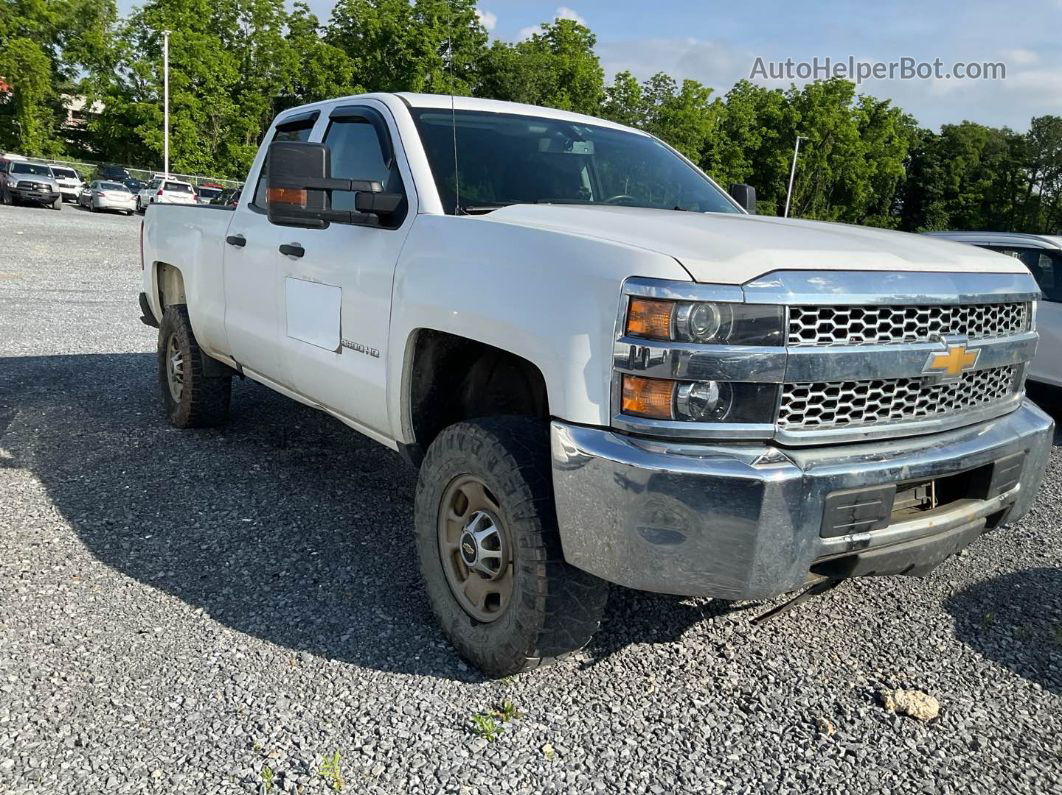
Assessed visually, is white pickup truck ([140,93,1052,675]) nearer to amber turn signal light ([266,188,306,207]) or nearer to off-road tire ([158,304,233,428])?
amber turn signal light ([266,188,306,207])

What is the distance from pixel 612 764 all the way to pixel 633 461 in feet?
2.98

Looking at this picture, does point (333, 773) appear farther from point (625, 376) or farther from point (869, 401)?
point (869, 401)

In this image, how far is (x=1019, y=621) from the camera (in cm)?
353

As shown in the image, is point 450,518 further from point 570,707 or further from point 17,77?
point 17,77

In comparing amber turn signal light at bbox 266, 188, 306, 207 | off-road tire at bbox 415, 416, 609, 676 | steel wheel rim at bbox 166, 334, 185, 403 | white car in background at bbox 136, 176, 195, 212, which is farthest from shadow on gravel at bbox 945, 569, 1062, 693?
white car in background at bbox 136, 176, 195, 212

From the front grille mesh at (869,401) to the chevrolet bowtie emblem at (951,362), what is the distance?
0.12 feet

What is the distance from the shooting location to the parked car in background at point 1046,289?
6793 millimetres

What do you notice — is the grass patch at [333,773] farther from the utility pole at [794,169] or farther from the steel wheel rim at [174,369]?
the utility pole at [794,169]

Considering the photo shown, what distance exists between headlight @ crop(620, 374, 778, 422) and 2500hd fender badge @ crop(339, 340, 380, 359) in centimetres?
135

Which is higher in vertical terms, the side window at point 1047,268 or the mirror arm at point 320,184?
the mirror arm at point 320,184

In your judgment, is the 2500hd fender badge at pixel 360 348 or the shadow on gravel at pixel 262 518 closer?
the shadow on gravel at pixel 262 518

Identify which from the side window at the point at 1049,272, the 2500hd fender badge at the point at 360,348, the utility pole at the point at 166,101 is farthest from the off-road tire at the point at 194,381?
the utility pole at the point at 166,101

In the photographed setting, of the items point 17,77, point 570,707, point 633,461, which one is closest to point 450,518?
point 570,707

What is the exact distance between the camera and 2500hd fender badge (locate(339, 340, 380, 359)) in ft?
11.4
